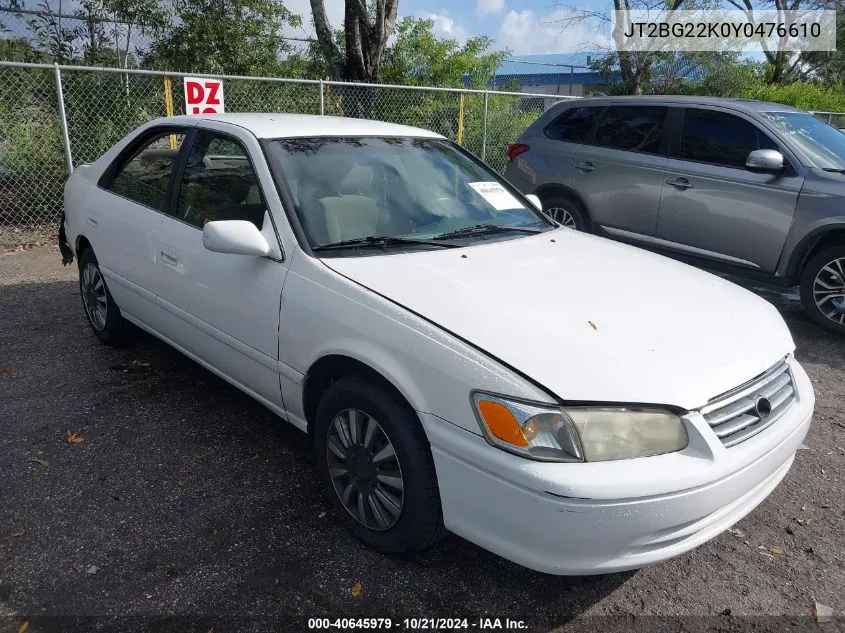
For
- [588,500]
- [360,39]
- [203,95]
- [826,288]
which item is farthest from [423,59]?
[588,500]

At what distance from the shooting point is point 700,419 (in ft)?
7.13

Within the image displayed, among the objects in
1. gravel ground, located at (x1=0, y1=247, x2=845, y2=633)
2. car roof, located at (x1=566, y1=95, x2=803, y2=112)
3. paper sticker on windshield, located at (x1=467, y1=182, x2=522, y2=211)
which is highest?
car roof, located at (x1=566, y1=95, x2=803, y2=112)

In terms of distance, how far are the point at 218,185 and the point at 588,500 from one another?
2536mm

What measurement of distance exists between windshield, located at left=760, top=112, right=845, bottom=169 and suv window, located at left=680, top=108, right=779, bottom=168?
195mm

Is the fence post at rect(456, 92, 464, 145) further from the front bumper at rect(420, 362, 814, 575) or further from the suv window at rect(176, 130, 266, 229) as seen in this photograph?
the front bumper at rect(420, 362, 814, 575)

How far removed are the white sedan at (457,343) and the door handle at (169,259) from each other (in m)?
0.02

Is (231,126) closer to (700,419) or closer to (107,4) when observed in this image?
(700,419)

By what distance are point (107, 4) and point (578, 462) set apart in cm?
1251

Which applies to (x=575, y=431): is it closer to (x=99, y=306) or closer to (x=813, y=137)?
(x=99, y=306)

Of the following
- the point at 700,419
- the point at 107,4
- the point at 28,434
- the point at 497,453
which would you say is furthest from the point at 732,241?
the point at 107,4

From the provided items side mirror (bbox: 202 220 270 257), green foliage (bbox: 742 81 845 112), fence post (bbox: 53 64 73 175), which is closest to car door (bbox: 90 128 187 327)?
side mirror (bbox: 202 220 270 257)

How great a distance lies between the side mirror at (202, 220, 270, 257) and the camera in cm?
→ 287

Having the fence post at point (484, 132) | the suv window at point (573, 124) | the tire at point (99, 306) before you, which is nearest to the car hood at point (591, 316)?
the tire at point (99, 306)

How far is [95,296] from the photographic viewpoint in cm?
470
